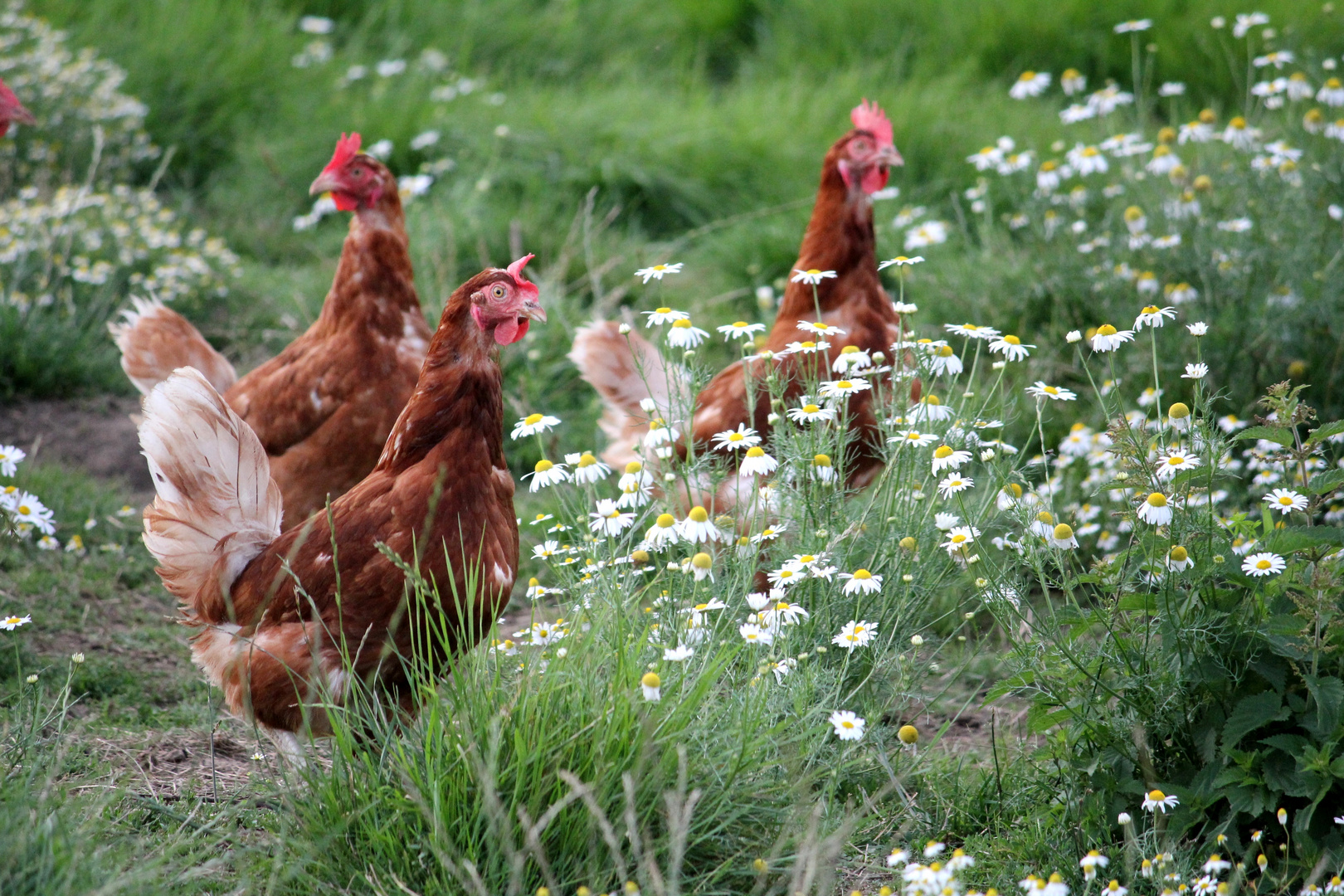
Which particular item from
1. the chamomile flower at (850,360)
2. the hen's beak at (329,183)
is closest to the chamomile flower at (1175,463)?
the chamomile flower at (850,360)

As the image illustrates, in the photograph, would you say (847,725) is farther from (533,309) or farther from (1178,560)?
(533,309)

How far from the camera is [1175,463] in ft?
7.63

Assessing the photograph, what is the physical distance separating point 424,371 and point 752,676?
1004 millimetres

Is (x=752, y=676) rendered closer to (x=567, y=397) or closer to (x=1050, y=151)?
(x=567, y=397)

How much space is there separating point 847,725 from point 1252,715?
2.48ft

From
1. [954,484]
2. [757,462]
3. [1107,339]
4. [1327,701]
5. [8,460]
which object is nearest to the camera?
[1327,701]

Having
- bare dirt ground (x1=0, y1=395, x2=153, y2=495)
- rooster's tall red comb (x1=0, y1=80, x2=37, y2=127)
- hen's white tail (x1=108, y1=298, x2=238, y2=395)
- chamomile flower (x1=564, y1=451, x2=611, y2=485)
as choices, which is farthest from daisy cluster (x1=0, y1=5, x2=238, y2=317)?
chamomile flower (x1=564, y1=451, x2=611, y2=485)

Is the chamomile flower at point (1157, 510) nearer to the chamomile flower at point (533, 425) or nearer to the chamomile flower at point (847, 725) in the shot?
the chamomile flower at point (847, 725)

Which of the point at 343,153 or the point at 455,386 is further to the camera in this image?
the point at 343,153

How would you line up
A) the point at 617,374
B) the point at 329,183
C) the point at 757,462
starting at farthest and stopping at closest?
the point at 617,374 < the point at 329,183 < the point at 757,462

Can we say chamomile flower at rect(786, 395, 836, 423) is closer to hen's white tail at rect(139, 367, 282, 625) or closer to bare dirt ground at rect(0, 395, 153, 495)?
hen's white tail at rect(139, 367, 282, 625)

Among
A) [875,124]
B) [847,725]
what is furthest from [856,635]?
[875,124]

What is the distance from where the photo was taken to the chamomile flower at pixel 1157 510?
7.26 ft

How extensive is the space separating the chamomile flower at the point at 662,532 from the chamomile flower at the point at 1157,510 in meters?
0.91
